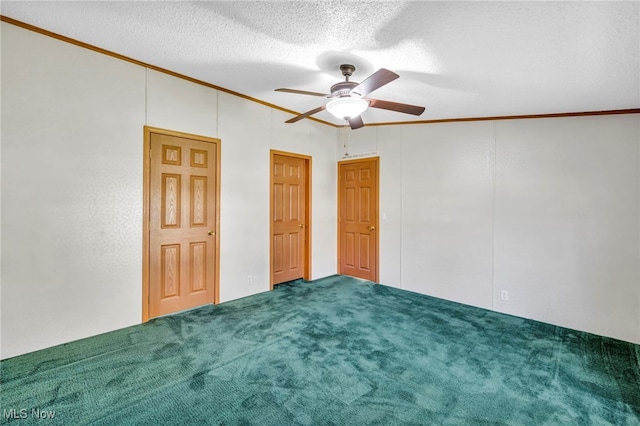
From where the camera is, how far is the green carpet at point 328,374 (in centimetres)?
189

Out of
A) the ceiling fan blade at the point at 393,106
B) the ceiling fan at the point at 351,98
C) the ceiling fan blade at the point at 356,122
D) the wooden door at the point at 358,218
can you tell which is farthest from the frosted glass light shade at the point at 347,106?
the wooden door at the point at 358,218

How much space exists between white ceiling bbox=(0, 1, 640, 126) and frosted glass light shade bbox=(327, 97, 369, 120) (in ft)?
1.24

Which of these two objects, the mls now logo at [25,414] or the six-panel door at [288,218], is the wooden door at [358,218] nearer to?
the six-panel door at [288,218]

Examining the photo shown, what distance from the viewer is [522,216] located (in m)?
3.55

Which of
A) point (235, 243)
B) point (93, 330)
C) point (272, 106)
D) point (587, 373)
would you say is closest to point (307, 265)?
point (235, 243)

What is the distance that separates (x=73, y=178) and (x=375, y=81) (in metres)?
2.80

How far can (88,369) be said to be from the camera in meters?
2.33

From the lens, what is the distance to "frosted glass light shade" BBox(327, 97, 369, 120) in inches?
99.2

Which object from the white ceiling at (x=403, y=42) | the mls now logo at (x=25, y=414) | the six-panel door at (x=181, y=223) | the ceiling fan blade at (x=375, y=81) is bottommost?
the mls now logo at (x=25, y=414)

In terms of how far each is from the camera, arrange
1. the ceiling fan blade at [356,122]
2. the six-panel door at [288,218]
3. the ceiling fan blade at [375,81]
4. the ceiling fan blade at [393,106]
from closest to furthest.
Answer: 1. the ceiling fan blade at [375,81]
2. the ceiling fan blade at [393,106]
3. the ceiling fan blade at [356,122]
4. the six-panel door at [288,218]

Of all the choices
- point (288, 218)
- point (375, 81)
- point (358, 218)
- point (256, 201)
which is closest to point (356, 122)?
point (375, 81)

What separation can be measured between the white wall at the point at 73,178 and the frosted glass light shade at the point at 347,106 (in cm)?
184

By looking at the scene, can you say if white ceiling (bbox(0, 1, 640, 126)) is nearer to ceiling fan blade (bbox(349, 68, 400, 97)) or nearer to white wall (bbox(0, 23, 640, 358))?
ceiling fan blade (bbox(349, 68, 400, 97))

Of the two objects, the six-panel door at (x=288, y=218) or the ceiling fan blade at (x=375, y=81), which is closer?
the ceiling fan blade at (x=375, y=81)
